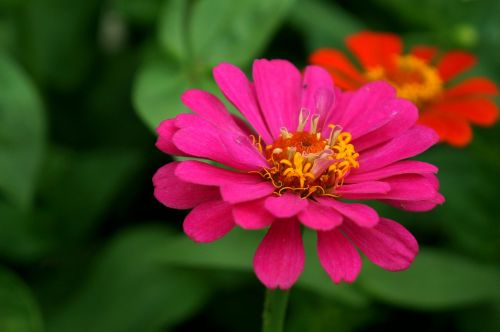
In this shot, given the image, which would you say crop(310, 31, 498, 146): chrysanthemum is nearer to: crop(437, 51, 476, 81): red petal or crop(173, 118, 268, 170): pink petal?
crop(437, 51, 476, 81): red petal

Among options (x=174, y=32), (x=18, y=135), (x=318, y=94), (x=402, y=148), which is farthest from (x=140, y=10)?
(x=402, y=148)

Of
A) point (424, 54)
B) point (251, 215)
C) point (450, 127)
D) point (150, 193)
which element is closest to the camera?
point (251, 215)

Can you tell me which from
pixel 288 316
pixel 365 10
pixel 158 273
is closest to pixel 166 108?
pixel 158 273

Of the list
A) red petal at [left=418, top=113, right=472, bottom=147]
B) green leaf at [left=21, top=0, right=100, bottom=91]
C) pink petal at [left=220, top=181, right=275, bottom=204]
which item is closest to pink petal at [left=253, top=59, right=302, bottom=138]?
pink petal at [left=220, top=181, right=275, bottom=204]

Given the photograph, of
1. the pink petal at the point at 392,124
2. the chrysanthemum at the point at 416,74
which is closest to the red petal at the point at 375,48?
the chrysanthemum at the point at 416,74

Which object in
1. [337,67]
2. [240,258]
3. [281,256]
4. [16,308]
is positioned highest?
[337,67]

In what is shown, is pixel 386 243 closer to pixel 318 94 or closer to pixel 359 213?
pixel 359 213
